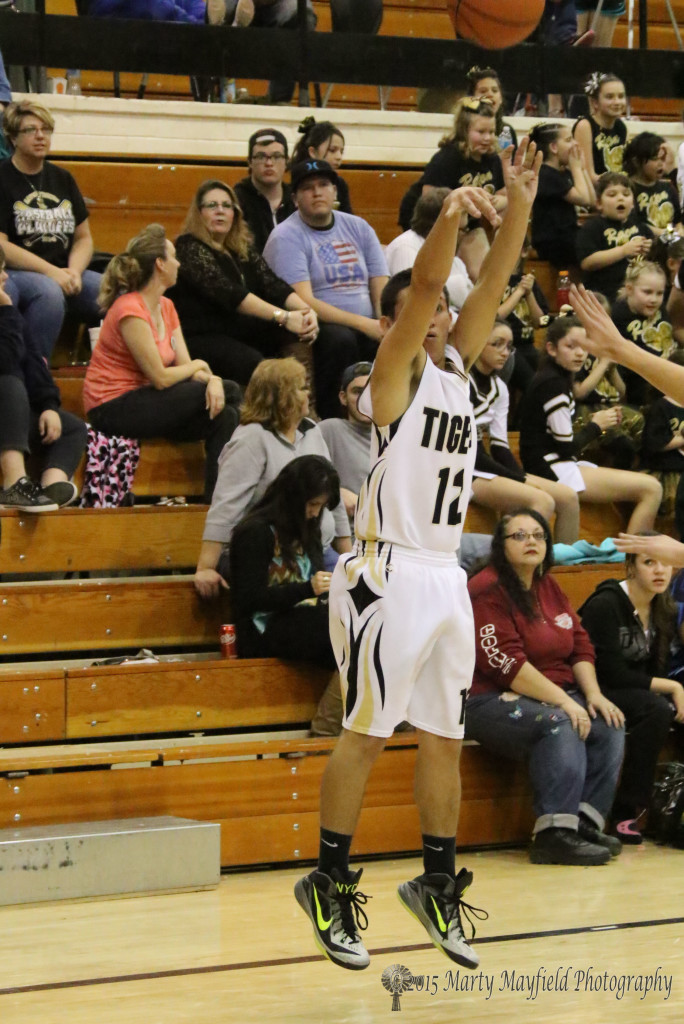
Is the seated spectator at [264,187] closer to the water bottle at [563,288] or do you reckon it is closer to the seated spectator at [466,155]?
the seated spectator at [466,155]

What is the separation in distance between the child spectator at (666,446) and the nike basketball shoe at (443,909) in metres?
3.80

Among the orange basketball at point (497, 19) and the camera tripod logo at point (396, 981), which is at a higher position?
the orange basketball at point (497, 19)

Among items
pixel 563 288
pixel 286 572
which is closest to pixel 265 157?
pixel 563 288

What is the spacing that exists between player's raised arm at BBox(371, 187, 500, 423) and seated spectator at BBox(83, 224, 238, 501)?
8.72 ft

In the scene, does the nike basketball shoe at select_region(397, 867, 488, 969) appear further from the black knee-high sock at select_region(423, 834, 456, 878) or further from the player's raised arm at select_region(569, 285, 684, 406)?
the player's raised arm at select_region(569, 285, 684, 406)

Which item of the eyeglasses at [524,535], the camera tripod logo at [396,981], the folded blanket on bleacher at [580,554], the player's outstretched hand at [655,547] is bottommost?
the camera tripod logo at [396,981]

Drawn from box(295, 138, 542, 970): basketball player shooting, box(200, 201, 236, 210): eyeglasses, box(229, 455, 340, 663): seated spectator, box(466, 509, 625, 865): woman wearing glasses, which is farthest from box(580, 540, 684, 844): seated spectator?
box(200, 201, 236, 210): eyeglasses

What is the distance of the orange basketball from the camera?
6.96 metres

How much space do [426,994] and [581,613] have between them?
2.43 meters

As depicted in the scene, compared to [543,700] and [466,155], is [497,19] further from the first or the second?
[543,700]

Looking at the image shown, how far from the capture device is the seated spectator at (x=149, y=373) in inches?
238

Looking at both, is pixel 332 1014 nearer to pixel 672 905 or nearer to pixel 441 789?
pixel 441 789

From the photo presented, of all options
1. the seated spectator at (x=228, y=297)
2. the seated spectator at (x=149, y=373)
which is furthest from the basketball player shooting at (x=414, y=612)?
the seated spectator at (x=228, y=297)

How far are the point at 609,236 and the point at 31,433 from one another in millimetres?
3899
